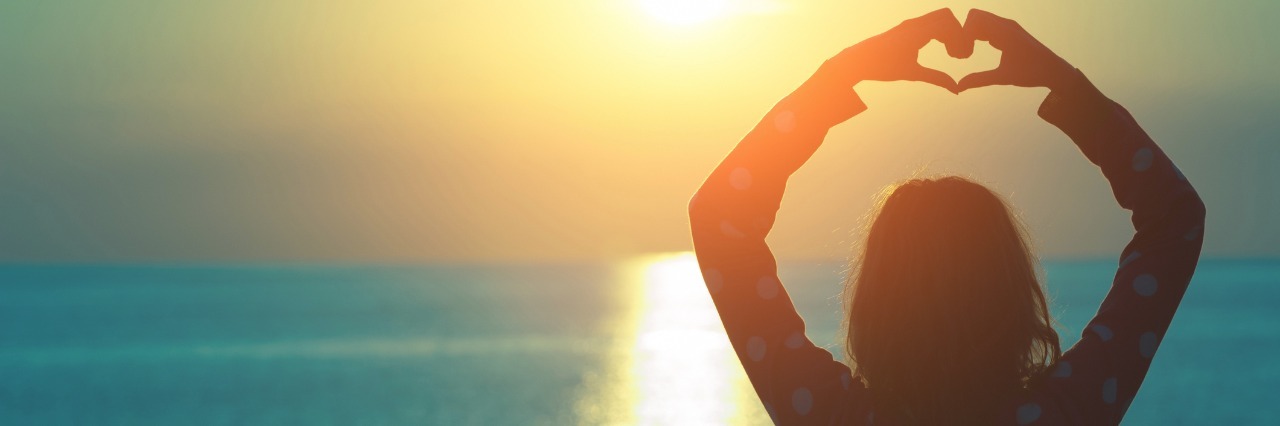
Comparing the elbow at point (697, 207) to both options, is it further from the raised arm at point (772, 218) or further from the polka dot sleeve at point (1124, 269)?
the polka dot sleeve at point (1124, 269)

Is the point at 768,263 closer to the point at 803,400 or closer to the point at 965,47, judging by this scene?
the point at 803,400

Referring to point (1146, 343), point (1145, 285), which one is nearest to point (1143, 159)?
point (1145, 285)

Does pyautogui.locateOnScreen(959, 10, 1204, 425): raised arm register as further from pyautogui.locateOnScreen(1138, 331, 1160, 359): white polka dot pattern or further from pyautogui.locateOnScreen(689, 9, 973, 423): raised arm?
pyautogui.locateOnScreen(689, 9, 973, 423): raised arm

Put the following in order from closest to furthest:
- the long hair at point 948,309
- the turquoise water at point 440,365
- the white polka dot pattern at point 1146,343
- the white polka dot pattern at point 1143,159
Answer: the long hair at point 948,309 → the white polka dot pattern at point 1146,343 → the white polka dot pattern at point 1143,159 → the turquoise water at point 440,365

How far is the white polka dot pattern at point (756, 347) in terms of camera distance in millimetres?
2193

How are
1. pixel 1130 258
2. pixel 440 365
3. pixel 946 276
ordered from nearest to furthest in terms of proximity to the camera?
pixel 946 276
pixel 1130 258
pixel 440 365

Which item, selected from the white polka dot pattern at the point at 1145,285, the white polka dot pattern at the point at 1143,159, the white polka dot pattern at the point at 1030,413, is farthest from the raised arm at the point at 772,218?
the white polka dot pattern at the point at 1145,285

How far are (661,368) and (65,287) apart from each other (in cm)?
16210

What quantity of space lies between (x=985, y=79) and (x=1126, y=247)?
1.39 ft

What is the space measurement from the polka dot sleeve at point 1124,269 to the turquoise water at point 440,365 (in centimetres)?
13

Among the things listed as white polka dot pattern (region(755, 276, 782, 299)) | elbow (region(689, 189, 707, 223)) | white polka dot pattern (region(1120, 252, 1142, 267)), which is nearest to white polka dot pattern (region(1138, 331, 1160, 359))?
white polka dot pattern (region(1120, 252, 1142, 267))

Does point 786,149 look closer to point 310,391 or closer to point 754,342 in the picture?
point 754,342

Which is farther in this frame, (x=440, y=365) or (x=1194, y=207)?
(x=440, y=365)

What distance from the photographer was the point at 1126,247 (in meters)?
2.29
